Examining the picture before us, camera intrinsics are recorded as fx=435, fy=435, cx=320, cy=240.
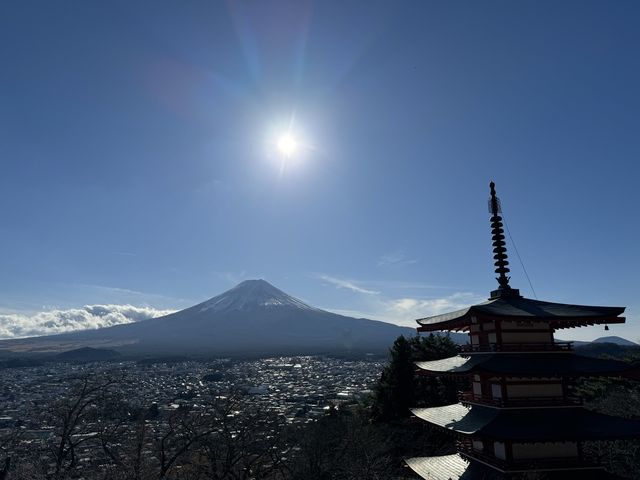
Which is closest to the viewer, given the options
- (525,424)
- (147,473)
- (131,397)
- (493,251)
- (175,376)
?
(525,424)

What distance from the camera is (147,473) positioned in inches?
755

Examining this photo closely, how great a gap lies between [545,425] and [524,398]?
0.95 m

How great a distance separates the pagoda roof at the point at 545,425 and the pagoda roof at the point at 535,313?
9.04 feet

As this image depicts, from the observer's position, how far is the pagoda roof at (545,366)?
12.9 meters

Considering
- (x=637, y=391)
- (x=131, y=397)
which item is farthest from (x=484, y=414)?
(x=131, y=397)

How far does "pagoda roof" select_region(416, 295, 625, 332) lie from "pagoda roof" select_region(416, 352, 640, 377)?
45.6 inches

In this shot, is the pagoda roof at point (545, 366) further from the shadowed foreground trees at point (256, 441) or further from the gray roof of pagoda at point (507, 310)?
the shadowed foreground trees at point (256, 441)

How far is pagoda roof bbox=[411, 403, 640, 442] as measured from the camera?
12.2m

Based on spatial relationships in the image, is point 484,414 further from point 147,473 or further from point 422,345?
point 422,345

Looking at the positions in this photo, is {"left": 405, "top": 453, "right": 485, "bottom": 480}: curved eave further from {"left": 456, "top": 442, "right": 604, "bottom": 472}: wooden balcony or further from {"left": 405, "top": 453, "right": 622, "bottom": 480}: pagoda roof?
{"left": 456, "top": 442, "right": 604, "bottom": 472}: wooden balcony

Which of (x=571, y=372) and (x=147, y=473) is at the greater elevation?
(x=571, y=372)

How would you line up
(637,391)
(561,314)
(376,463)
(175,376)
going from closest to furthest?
(561,314) → (376,463) → (637,391) → (175,376)

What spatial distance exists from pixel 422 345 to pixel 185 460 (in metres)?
23.4

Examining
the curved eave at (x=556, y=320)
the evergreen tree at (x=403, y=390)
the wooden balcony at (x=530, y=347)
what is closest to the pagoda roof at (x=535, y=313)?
the curved eave at (x=556, y=320)
